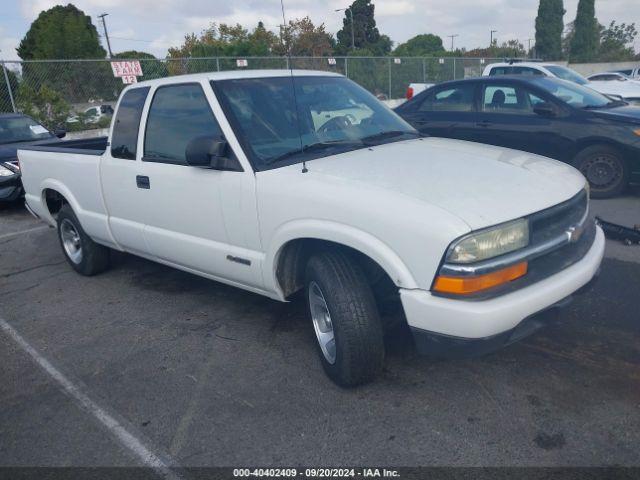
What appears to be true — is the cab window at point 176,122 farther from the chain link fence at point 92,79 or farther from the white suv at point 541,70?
the chain link fence at point 92,79

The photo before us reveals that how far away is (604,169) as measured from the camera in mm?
6988

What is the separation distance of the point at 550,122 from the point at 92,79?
45.8ft

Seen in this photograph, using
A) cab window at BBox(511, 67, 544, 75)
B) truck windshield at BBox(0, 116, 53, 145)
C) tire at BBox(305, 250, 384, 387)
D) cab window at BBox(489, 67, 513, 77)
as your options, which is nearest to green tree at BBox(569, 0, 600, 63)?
cab window at BBox(489, 67, 513, 77)

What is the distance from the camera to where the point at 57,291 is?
5.19m

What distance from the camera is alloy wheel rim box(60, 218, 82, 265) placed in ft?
18.2

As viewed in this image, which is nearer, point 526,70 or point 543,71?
point 543,71

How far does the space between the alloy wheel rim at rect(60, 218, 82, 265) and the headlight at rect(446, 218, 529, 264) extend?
426 cm

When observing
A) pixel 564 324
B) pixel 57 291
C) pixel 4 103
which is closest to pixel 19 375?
pixel 57 291

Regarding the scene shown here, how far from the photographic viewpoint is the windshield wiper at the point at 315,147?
3469 mm

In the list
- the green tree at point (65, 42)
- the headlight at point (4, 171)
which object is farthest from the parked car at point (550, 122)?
the green tree at point (65, 42)

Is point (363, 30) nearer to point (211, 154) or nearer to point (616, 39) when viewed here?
point (616, 39)

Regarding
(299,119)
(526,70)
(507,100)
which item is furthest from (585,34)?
(299,119)

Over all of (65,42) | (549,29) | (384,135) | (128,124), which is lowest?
(384,135)

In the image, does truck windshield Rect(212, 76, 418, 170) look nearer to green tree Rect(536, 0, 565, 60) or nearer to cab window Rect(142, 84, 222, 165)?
cab window Rect(142, 84, 222, 165)
